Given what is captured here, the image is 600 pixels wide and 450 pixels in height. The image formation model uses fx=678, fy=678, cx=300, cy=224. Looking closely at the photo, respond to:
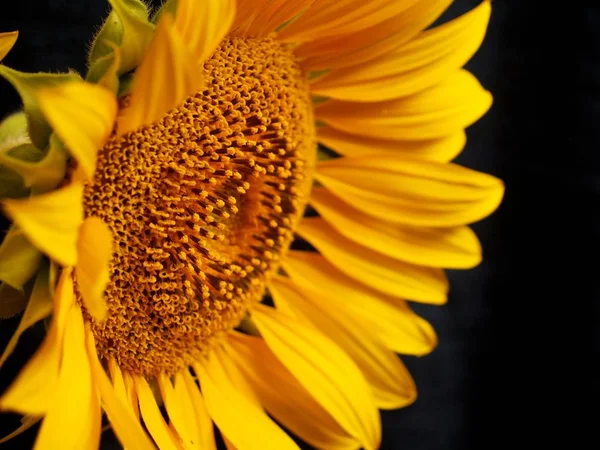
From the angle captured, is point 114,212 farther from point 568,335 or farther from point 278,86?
point 568,335

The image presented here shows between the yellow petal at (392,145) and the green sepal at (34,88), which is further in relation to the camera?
the yellow petal at (392,145)

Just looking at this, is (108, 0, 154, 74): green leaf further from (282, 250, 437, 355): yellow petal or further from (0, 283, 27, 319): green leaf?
(282, 250, 437, 355): yellow petal

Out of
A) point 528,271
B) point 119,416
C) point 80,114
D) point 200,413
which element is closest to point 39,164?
point 80,114

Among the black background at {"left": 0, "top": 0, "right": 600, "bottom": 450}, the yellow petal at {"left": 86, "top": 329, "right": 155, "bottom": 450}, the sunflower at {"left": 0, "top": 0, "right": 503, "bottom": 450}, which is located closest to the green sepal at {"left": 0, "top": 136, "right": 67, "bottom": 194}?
the sunflower at {"left": 0, "top": 0, "right": 503, "bottom": 450}

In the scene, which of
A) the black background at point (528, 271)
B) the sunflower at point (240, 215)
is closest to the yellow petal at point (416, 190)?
the sunflower at point (240, 215)

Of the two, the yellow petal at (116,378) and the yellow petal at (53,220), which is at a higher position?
the yellow petal at (53,220)

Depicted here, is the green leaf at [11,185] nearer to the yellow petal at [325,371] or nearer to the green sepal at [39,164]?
the green sepal at [39,164]
